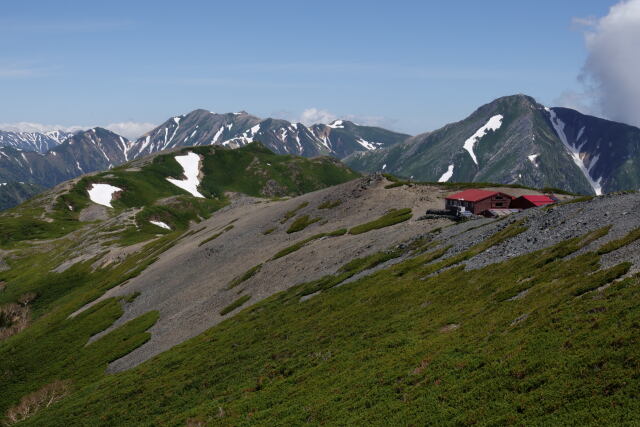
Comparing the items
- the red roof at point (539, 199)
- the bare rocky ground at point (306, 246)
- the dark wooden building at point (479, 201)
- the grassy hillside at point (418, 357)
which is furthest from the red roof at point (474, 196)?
the grassy hillside at point (418, 357)

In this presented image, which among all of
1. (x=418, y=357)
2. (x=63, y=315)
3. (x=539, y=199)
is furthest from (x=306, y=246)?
(x=63, y=315)

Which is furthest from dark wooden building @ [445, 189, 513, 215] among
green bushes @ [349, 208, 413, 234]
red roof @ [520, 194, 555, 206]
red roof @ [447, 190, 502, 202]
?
green bushes @ [349, 208, 413, 234]

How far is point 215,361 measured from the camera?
145 ft

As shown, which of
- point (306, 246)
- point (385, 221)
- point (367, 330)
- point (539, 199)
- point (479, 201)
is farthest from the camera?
point (539, 199)

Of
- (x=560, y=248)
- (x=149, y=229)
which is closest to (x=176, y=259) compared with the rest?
(x=560, y=248)

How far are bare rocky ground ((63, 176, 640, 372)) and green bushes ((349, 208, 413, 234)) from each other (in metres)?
1.88

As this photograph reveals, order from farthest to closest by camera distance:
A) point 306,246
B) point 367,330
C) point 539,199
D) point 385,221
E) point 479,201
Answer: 1. point 539,199
2. point 479,201
3. point 385,221
4. point 306,246
5. point 367,330

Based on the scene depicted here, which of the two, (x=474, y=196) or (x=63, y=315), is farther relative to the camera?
(x=63, y=315)

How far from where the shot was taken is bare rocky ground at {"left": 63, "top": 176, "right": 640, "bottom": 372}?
151ft

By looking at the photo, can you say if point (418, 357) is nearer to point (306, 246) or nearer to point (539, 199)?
point (306, 246)

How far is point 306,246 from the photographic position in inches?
3157

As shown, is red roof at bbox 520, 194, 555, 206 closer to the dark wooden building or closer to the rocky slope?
the dark wooden building

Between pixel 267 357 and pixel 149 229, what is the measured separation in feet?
554

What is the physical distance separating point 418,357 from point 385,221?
5360cm
